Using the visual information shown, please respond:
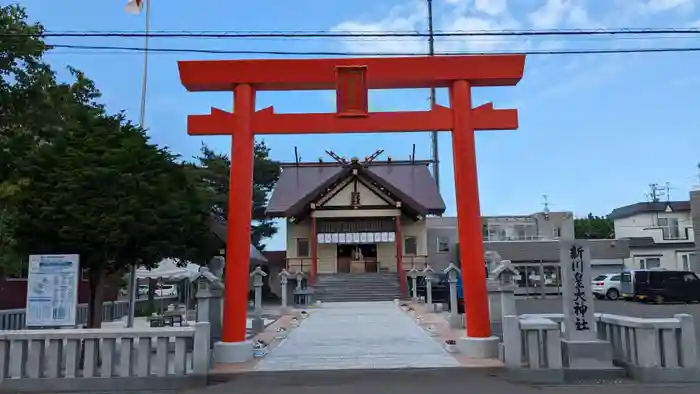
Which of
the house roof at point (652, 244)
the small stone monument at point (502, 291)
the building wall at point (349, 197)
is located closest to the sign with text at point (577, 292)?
the small stone monument at point (502, 291)

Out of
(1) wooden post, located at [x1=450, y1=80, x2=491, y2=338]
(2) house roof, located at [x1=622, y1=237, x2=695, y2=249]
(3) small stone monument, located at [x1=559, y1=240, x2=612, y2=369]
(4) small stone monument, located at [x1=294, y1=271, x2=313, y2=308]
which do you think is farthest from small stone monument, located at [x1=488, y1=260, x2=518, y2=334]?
(2) house roof, located at [x1=622, y1=237, x2=695, y2=249]

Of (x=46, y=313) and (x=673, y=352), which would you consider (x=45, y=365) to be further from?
(x=673, y=352)

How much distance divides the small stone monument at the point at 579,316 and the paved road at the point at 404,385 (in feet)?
1.54

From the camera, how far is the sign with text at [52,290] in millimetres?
9055

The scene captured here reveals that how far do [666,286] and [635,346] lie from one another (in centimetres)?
2122

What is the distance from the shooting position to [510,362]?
8.75 meters

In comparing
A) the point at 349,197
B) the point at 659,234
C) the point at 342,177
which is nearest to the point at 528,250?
the point at 349,197

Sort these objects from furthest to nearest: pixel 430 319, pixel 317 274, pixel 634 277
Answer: pixel 317 274
pixel 634 277
pixel 430 319

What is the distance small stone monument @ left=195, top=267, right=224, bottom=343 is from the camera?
402 inches

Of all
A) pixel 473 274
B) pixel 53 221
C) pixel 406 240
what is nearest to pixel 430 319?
pixel 473 274

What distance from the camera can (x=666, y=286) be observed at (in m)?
26.9

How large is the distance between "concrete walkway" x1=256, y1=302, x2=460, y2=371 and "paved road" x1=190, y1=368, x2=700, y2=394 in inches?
14.0

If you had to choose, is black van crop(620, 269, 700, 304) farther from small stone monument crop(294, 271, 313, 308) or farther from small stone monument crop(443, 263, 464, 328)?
small stone monument crop(294, 271, 313, 308)

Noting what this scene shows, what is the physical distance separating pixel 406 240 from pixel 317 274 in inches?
238
